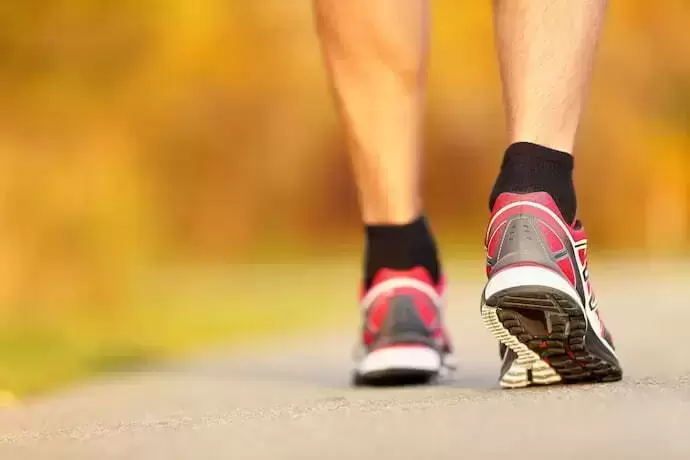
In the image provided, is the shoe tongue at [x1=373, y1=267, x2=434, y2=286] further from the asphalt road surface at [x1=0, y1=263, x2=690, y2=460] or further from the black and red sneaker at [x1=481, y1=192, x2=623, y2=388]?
the black and red sneaker at [x1=481, y1=192, x2=623, y2=388]

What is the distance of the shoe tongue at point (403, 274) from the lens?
1.91m

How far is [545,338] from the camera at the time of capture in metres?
1.43

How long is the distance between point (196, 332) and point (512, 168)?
224 centimetres

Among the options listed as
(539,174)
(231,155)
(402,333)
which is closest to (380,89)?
(402,333)

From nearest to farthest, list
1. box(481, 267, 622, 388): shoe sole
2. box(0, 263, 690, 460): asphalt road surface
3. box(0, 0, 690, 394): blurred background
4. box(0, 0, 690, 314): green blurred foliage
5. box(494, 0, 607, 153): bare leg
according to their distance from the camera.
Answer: box(0, 263, 690, 460): asphalt road surface < box(481, 267, 622, 388): shoe sole < box(494, 0, 607, 153): bare leg < box(0, 0, 690, 394): blurred background < box(0, 0, 690, 314): green blurred foliage

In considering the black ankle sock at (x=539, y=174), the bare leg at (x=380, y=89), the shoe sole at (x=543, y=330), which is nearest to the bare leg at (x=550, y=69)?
the black ankle sock at (x=539, y=174)

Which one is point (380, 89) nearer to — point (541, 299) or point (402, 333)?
point (402, 333)

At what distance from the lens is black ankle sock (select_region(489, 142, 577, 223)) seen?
1486 mm

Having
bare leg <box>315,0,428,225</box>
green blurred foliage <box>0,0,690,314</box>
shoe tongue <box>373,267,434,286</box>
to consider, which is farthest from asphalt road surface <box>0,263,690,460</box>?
green blurred foliage <box>0,0,690,314</box>

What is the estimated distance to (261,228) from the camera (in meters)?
8.41

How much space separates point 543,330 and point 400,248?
1.64 ft

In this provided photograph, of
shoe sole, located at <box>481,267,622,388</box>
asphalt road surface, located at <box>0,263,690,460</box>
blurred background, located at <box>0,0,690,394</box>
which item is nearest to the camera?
asphalt road surface, located at <box>0,263,690,460</box>

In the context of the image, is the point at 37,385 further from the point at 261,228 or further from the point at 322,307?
the point at 261,228

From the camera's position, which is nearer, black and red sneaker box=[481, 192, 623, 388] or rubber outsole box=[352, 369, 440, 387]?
black and red sneaker box=[481, 192, 623, 388]
